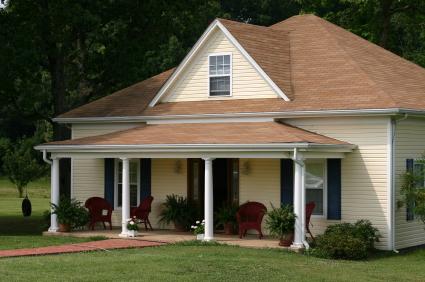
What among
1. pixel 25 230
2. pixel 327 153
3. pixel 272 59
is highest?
pixel 272 59

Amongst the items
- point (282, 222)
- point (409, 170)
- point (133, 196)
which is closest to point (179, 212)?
point (133, 196)

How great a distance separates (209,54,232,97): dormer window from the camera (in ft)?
81.6

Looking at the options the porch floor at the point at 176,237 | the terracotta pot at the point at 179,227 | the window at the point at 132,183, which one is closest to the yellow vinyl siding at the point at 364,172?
the porch floor at the point at 176,237

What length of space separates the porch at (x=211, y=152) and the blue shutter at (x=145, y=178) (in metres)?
0.03

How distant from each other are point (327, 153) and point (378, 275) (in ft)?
16.4

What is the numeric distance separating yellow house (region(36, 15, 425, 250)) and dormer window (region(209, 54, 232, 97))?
33 millimetres

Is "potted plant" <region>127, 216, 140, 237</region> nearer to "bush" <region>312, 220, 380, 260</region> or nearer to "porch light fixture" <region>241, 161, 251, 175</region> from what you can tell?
"porch light fixture" <region>241, 161, 251, 175</region>

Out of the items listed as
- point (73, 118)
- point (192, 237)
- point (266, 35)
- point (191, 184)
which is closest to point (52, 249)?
point (192, 237)

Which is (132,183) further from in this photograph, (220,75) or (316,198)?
(316,198)

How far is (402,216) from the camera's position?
73.7ft

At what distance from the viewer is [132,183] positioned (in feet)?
86.0

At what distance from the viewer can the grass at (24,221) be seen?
2197 cm

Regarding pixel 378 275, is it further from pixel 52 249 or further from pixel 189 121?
pixel 189 121

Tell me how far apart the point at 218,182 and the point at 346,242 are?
5.85 m
